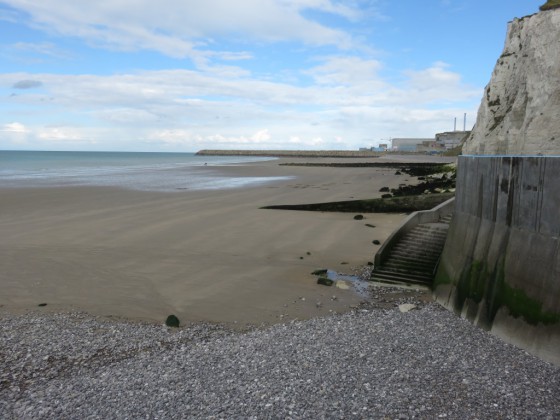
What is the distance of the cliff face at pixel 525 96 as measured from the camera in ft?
77.9

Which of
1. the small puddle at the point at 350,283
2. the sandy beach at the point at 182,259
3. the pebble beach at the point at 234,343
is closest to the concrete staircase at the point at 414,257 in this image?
the small puddle at the point at 350,283

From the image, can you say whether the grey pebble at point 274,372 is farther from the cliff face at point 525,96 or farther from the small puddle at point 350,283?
A: the cliff face at point 525,96

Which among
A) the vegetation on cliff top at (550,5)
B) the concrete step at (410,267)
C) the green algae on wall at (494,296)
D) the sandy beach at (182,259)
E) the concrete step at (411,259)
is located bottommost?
the sandy beach at (182,259)

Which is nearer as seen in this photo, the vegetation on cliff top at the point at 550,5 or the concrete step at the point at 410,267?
the concrete step at the point at 410,267

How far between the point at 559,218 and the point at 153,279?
287 inches

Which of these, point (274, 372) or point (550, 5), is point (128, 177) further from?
point (274, 372)

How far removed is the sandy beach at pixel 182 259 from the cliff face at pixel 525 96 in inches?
499

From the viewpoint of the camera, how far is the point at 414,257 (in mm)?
9406

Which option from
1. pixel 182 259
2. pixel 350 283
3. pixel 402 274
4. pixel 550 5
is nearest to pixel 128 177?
pixel 182 259

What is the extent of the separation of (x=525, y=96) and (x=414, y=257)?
24.2 meters

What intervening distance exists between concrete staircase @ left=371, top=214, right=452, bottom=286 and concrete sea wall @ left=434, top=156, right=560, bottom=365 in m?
0.90

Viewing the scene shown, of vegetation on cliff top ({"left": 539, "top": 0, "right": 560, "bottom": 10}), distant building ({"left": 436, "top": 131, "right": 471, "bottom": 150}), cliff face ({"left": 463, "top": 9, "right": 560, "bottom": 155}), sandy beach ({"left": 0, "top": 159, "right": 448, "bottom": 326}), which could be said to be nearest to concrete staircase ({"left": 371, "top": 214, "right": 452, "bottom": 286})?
sandy beach ({"left": 0, "top": 159, "right": 448, "bottom": 326})

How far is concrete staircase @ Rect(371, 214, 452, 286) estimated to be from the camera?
356 inches

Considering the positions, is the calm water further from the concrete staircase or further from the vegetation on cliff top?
the vegetation on cliff top
